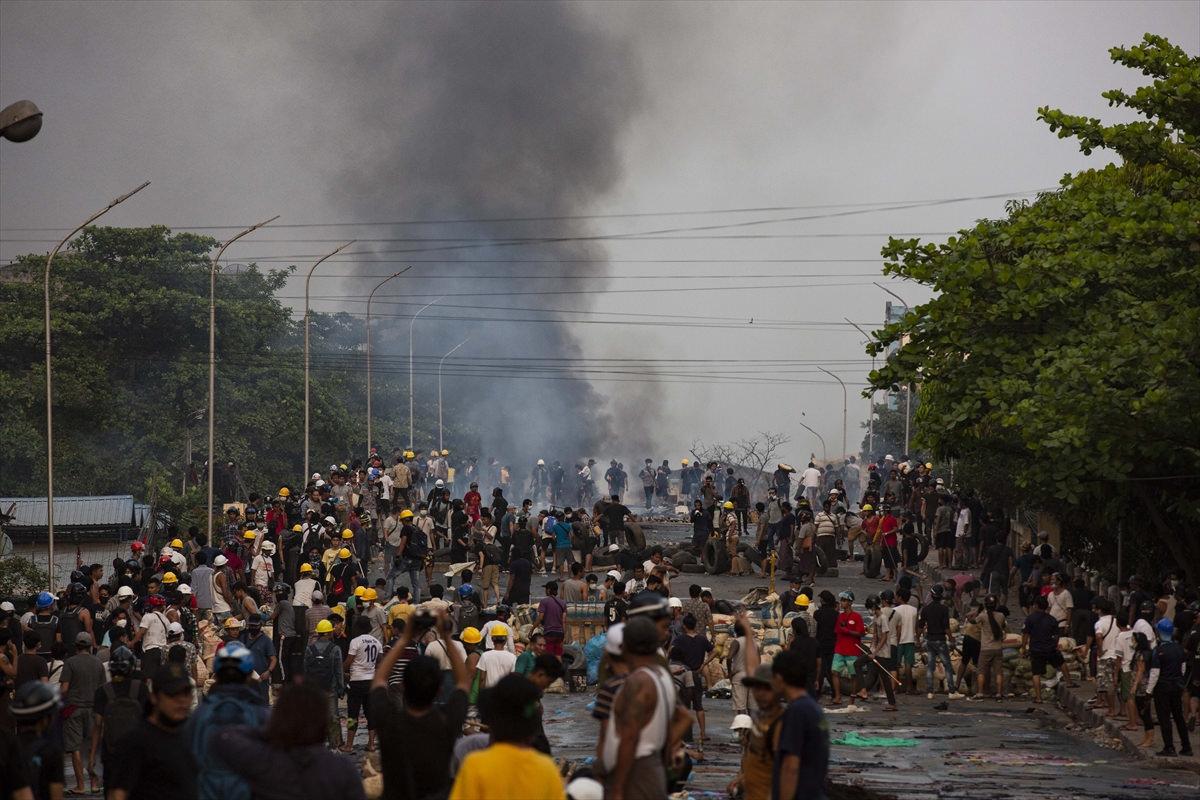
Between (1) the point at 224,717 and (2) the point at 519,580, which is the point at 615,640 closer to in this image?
(1) the point at 224,717

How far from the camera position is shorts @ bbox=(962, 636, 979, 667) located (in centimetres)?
2178

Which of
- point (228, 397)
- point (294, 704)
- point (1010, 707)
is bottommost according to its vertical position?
point (1010, 707)

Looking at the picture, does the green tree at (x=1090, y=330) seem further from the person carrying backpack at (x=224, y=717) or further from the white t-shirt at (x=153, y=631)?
the person carrying backpack at (x=224, y=717)

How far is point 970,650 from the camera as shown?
21.9 m

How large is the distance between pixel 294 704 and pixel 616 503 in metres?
28.7

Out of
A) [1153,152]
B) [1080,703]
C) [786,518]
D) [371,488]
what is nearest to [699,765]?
[1080,703]

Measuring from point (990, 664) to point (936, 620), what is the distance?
1.26 m

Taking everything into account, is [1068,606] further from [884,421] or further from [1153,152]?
[884,421]

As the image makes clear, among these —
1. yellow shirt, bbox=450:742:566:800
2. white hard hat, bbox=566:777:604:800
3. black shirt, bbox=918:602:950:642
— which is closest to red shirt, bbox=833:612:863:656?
black shirt, bbox=918:602:950:642

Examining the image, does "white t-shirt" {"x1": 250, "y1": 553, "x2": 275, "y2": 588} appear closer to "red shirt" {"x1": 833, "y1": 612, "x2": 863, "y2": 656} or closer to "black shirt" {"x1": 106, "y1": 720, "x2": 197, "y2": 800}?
"red shirt" {"x1": 833, "y1": 612, "x2": 863, "y2": 656}

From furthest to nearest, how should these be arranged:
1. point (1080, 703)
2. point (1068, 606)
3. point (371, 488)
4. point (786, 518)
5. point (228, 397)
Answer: point (228, 397) < point (371, 488) < point (786, 518) < point (1068, 606) < point (1080, 703)

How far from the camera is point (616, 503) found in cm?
3494

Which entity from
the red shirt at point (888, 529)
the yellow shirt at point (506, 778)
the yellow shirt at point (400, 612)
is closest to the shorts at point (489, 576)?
the red shirt at point (888, 529)

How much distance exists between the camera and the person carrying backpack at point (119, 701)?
514 inches
